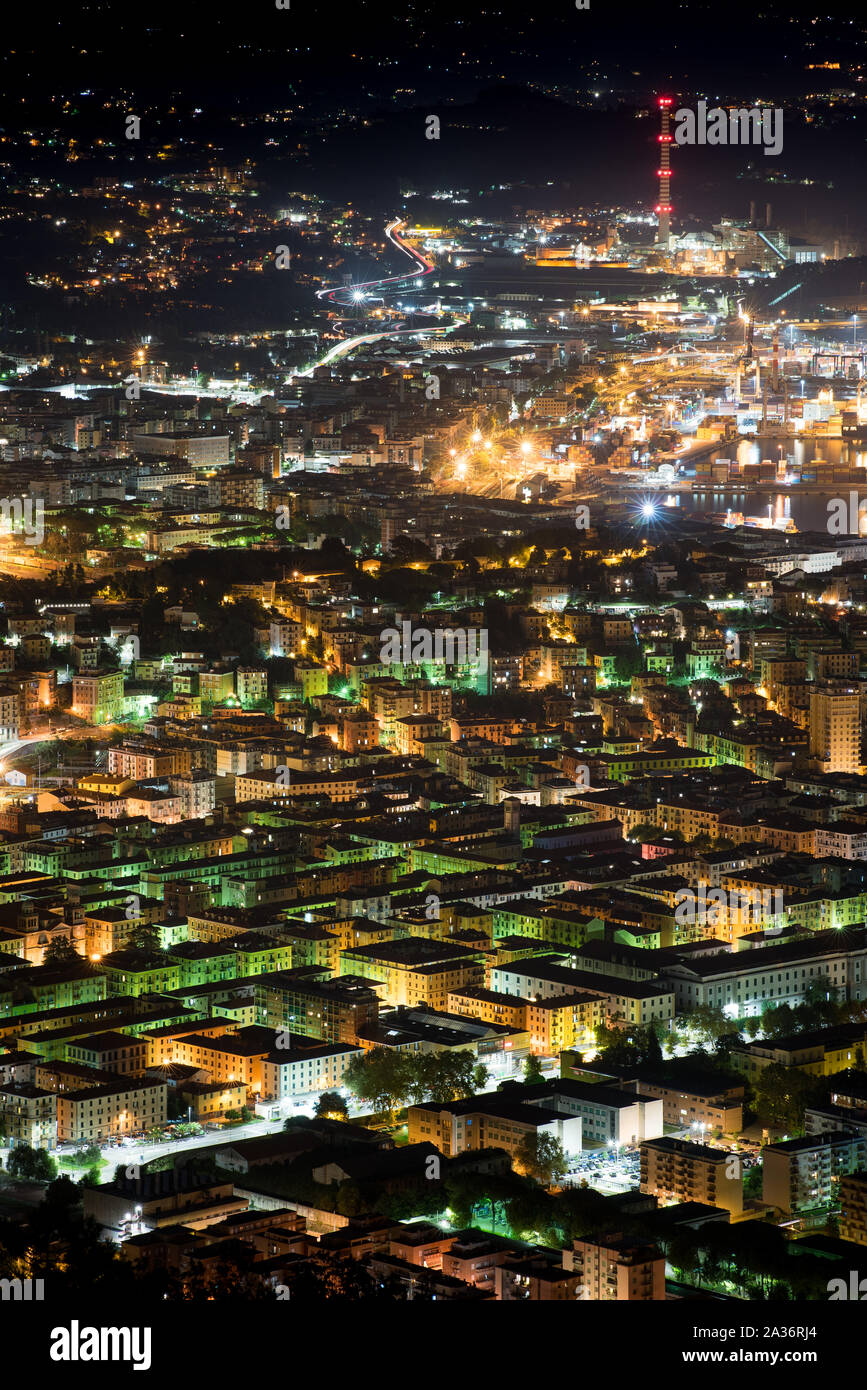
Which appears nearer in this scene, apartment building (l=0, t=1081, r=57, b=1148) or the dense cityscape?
the dense cityscape

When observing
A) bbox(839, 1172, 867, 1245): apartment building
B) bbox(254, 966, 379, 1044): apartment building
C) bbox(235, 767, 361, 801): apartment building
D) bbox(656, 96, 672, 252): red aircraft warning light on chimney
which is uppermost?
bbox(656, 96, 672, 252): red aircraft warning light on chimney

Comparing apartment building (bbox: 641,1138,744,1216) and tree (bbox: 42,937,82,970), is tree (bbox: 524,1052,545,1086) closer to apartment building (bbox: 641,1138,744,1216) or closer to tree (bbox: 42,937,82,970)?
apartment building (bbox: 641,1138,744,1216)

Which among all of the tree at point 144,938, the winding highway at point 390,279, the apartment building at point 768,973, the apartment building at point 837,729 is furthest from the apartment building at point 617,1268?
the winding highway at point 390,279

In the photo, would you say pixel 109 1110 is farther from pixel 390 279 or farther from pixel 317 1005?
pixel 390 279

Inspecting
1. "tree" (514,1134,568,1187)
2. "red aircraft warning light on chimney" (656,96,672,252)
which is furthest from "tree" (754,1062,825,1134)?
"red aircraft warning light on chimney" (656,96,672,252)

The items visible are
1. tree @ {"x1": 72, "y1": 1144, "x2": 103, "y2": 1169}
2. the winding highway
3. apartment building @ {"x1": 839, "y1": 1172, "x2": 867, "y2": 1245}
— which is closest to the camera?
apartment building @ {"x1": 839, "y1": 1172, "x2": 867, "y2": 1245}

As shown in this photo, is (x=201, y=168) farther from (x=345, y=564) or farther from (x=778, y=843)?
(x=778, y=843)
